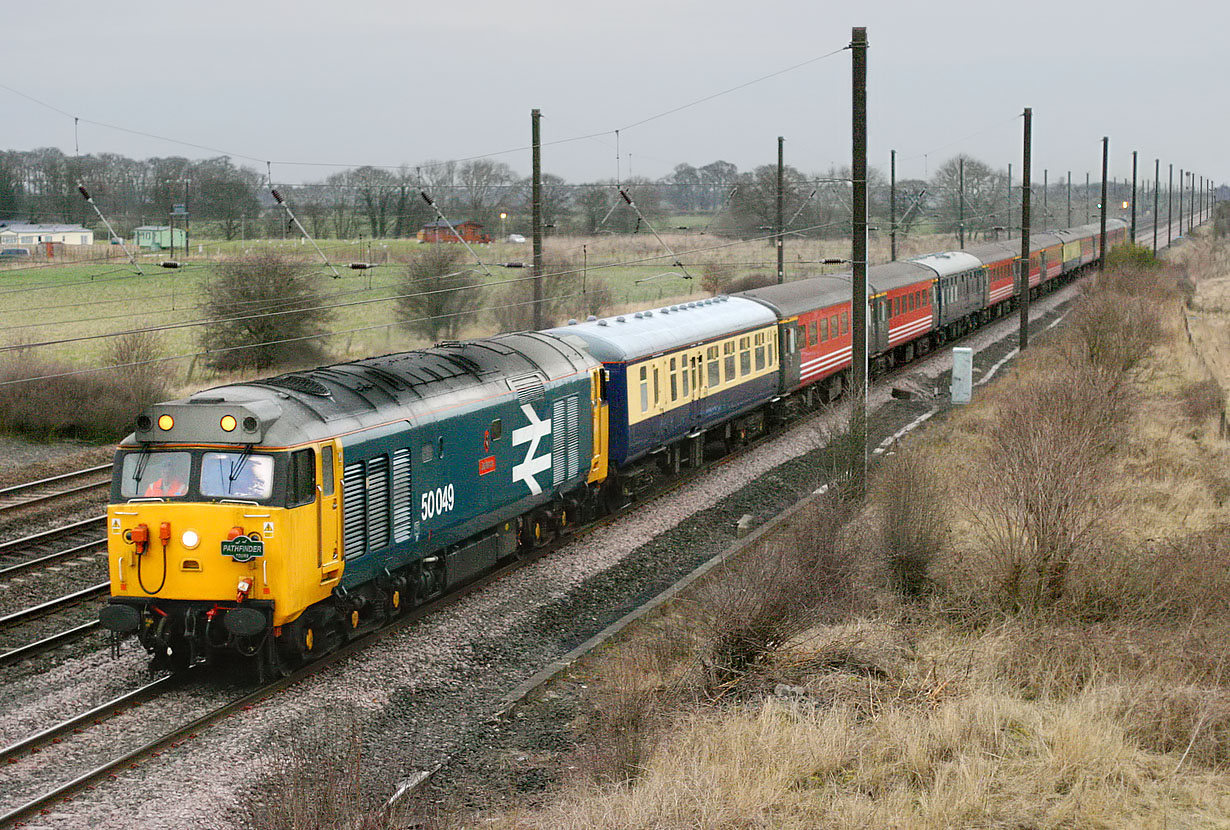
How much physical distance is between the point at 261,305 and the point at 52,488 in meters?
14.2

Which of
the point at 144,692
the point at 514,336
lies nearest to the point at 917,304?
the point at 514,336

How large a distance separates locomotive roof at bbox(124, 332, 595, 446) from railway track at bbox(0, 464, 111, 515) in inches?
334

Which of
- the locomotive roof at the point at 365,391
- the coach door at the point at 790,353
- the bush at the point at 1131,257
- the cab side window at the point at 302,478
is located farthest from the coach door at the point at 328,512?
the bush at the point at 1131,257

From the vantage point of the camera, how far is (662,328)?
2319 centimetres

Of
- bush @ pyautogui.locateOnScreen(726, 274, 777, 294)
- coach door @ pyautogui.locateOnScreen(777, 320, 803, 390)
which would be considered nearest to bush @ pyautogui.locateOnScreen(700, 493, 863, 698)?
coach door @ pyautogui.locateOnScreen(777, 320, 803, 390)

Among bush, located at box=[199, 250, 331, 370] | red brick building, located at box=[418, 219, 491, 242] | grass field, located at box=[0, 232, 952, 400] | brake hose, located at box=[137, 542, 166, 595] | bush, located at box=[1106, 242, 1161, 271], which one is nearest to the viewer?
brake hose, located at box=[137, 542, 166, 595]

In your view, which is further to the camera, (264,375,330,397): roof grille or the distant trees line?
the distant trees line

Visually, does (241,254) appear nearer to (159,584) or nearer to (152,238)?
(152,238)

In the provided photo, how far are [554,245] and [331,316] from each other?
19.1m

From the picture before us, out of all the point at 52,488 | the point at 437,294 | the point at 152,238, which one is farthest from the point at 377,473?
the point at 437,294

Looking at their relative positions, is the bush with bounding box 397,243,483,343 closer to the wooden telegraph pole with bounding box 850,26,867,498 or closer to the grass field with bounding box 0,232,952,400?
the grass field with bounding box 0,232,952,400

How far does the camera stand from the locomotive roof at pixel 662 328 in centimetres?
2097

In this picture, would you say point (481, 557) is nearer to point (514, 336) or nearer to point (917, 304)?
point (514, 336)

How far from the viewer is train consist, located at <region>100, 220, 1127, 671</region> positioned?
12.2m
